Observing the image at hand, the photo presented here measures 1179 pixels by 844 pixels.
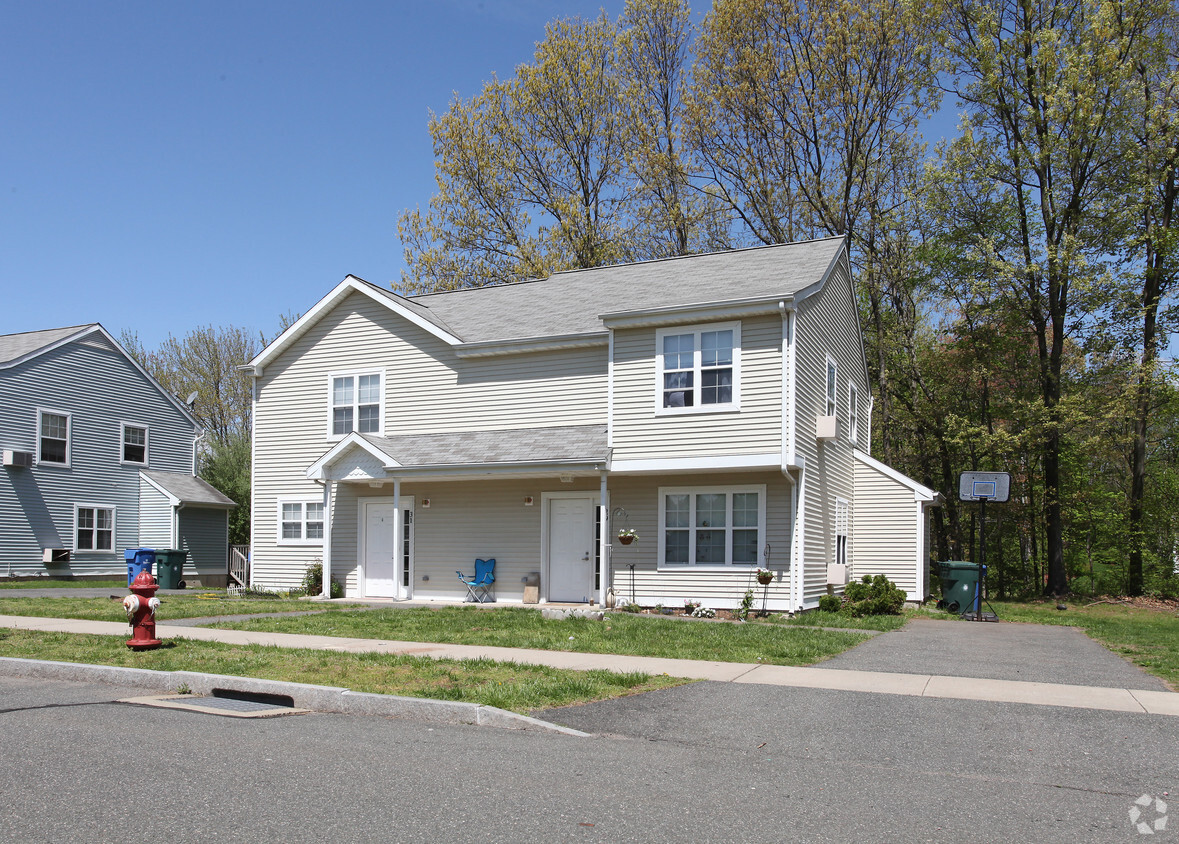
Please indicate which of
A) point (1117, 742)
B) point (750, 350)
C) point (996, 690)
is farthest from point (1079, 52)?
point (1117, 742)

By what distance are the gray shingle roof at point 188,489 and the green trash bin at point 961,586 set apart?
79.3ft

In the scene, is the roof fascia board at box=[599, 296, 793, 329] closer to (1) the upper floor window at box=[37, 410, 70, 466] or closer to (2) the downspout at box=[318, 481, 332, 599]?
(2) the downspout at box=[318, 481, 332, 599]

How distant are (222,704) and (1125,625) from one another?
656 inches

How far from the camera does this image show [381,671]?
955 cm

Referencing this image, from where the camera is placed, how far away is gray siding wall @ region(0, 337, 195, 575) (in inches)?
1103

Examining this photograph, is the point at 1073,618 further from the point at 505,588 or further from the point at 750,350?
the point at 505,588

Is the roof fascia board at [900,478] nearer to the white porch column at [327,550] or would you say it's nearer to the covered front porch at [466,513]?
the covered front porch at [466,513]

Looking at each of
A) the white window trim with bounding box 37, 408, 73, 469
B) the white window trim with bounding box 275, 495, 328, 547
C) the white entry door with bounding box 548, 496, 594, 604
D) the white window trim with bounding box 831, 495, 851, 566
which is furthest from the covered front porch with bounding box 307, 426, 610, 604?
the white window trim with bounding box 37, 408, 73, 469

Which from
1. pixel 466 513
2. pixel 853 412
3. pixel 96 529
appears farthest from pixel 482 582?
pixel 96 529

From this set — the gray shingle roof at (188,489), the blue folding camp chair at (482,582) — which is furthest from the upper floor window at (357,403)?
the gray shingle roof at (188,489)

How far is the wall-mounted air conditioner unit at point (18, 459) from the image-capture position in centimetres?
2758

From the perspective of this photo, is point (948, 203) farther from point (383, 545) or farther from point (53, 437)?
point (53, 437)

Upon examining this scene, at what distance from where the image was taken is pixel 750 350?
17.4m

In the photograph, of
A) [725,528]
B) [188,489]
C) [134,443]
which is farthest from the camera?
[188,489]
